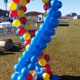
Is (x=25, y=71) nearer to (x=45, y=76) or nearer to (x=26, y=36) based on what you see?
(x=45, y=76)

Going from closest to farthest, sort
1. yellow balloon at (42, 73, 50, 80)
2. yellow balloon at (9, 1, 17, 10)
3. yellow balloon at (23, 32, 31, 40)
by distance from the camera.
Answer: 1. yellow balloon at (9, 1, 17, 10)
2. yellow balloon at (23, 32, 31, 40)
3. yellow balloon at (42, 73, 50, 80)

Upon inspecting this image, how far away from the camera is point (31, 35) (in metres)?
6.35

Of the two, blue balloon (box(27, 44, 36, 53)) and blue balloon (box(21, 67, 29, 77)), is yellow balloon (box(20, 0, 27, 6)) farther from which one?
blue balloon (box(21, 67, 29, 77))

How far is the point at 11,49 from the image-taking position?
13352 millimetres

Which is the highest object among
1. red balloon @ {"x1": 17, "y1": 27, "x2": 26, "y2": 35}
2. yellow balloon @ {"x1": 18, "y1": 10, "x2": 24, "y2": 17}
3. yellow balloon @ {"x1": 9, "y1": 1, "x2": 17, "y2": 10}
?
yellow balloon @ {"x1": 9, "y1": 1, "x2": 17, "y2": 10}

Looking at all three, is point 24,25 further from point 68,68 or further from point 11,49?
point 11,49

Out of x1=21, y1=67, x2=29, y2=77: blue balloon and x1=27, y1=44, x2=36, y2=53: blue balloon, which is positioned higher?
x1=27, y1=44, x2=36, y2=53: blue balloon

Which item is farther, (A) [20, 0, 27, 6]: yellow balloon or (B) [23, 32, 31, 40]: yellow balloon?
(B) [23, 32, 31, 40]: yellow balloon

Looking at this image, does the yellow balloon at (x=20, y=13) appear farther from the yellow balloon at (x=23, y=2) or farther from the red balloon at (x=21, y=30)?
the red balloon at (x=21, y=30)

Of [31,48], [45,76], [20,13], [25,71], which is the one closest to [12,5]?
[20,13]

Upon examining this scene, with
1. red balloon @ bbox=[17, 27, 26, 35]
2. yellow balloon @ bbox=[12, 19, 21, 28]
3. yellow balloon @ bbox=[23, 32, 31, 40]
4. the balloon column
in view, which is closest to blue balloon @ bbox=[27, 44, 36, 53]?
the balloon column

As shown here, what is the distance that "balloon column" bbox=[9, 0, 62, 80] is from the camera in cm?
589

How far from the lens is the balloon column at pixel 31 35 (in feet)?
19.3

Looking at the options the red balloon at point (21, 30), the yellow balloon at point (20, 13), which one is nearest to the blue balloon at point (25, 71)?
the red balloon at point (21, 30)
